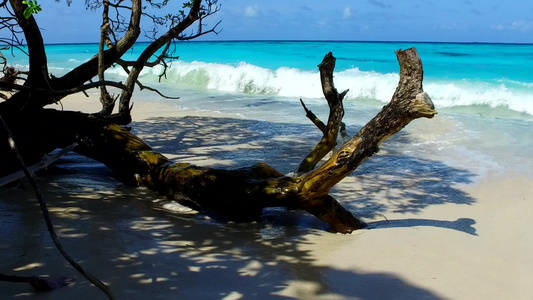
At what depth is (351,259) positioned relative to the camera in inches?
164

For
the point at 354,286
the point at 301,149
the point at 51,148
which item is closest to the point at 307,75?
the point at 301,149

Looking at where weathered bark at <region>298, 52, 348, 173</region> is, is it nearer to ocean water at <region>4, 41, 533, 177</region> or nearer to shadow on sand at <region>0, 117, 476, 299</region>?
shadow on sand at <region>0, 117, 476, 299</region>

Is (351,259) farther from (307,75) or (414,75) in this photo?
(307,75)

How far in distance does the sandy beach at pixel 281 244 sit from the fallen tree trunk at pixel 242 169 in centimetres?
18

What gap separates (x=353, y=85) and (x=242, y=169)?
609 inches

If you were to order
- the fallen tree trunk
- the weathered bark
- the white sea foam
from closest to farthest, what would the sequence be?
the fallen tree trunk, the weathered bark, the white sea foam

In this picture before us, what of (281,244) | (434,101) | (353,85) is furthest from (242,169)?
(353,85)

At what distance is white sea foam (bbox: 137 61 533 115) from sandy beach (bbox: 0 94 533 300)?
1061 centimetres

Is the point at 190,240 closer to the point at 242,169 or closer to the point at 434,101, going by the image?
the point at 242,169

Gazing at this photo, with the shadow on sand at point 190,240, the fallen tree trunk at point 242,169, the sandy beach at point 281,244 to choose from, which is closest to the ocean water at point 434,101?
the shadow on sand at point 190,240

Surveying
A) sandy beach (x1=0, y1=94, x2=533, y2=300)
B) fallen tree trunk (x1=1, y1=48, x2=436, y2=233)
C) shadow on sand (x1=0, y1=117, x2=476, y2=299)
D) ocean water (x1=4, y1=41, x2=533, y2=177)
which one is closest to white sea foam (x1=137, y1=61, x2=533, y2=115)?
ocean water (x1=4, y1=41, x2=533, y2=177)

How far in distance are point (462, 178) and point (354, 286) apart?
12.6 feet

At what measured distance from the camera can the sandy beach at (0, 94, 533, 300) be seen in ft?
11.6

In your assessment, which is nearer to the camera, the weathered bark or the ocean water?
the weathered bark
